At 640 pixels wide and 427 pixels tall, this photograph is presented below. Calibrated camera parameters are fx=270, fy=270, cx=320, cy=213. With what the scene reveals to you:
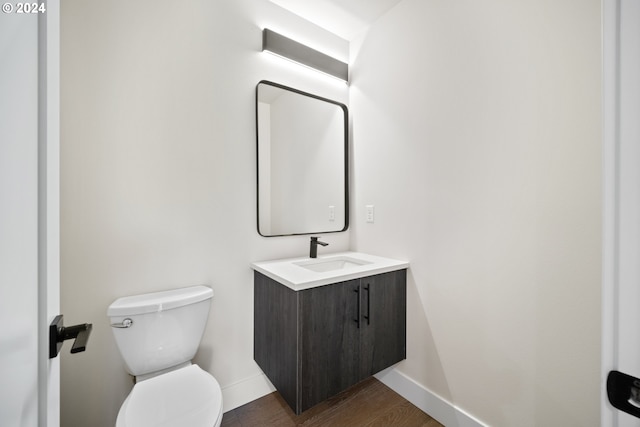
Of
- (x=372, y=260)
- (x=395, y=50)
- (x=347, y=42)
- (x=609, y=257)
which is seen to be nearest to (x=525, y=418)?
(x=372, y=260)

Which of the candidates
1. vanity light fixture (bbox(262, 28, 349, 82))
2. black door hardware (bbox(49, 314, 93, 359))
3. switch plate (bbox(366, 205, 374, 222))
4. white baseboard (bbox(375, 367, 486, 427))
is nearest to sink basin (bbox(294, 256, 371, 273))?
switch plate (bbox(366, 205, 374, 222))

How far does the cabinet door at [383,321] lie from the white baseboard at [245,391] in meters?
0.68

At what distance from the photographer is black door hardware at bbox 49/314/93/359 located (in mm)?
504

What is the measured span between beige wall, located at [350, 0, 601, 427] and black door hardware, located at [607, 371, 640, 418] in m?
0.79

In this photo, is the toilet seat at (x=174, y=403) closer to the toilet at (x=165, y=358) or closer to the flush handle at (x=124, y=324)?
the toilet at (x=165, y=358)

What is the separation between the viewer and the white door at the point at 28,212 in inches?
14.7

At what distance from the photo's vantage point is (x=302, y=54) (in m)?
1.94

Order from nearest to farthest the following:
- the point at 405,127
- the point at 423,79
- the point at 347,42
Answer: the point at 423,79 < the point at 405,127 < the point at 347,42

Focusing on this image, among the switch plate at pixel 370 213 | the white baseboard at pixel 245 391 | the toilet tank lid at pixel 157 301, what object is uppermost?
the switch plate at pixel 370 213

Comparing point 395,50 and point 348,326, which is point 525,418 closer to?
point 348,326

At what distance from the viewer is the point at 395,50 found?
1.85m

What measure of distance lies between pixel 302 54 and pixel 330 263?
59.8 inches

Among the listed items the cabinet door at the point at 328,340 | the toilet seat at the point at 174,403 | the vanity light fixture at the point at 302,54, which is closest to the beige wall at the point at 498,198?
the vanity light fixture at the point at 302,54

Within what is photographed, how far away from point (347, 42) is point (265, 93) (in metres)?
0.94
